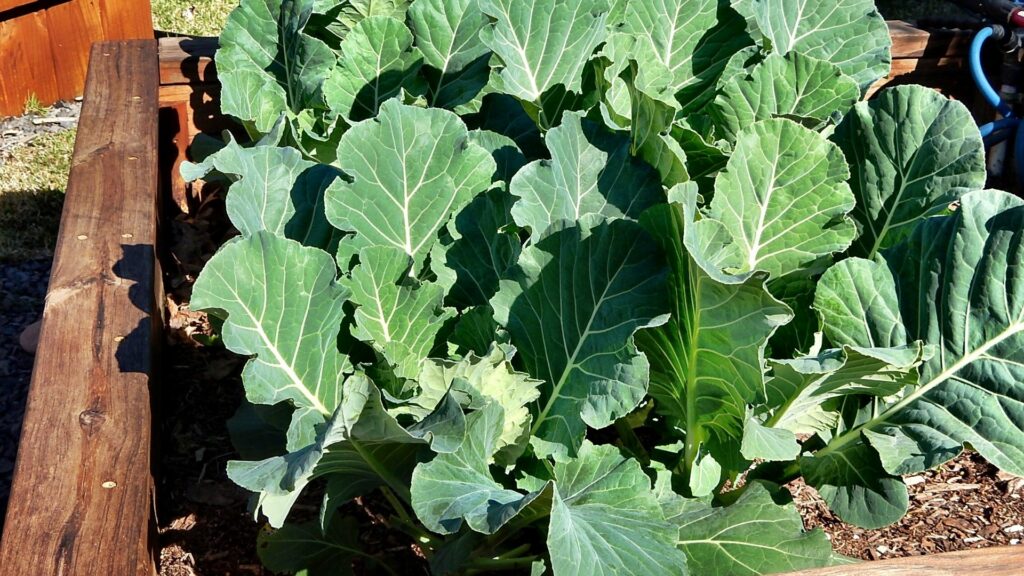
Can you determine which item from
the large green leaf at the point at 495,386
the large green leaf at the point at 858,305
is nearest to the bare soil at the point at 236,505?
the large green leaf at the point at 858,305

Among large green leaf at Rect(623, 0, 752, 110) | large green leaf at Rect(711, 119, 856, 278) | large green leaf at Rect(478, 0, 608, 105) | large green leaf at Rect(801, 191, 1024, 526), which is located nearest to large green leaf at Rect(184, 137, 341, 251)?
large green leaf at Rect(478, 0, 608, 105)

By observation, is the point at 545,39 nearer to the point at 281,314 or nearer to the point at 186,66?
the point at 281,314

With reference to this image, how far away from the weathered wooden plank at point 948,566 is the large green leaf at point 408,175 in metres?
0.94

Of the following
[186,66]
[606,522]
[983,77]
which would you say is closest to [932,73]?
[983,77]

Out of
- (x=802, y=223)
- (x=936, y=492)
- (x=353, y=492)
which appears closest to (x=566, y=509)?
(x=353, y=492)

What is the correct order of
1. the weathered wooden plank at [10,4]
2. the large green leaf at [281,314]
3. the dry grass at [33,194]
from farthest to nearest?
the weathered wooden plank at [10,4], the dry grass at [33,194], the large green leaf at [281,314]

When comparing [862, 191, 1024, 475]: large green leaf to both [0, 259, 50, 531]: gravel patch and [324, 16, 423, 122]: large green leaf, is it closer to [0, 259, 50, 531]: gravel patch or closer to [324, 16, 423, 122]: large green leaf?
[324, 16, 423, 122]: large green leaf

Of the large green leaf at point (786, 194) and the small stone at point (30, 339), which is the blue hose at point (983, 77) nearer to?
the large green leaf at point (786, 194)

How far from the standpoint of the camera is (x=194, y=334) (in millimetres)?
2939

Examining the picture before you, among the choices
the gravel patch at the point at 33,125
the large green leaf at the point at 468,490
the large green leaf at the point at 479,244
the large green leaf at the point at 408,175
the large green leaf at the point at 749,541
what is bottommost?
the gravel patch at the point at 33,125

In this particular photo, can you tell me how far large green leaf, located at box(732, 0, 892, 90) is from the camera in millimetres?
2461

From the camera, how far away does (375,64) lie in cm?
254

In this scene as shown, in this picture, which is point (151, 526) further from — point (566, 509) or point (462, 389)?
point (566, 509)

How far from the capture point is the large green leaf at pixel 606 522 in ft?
4.83
